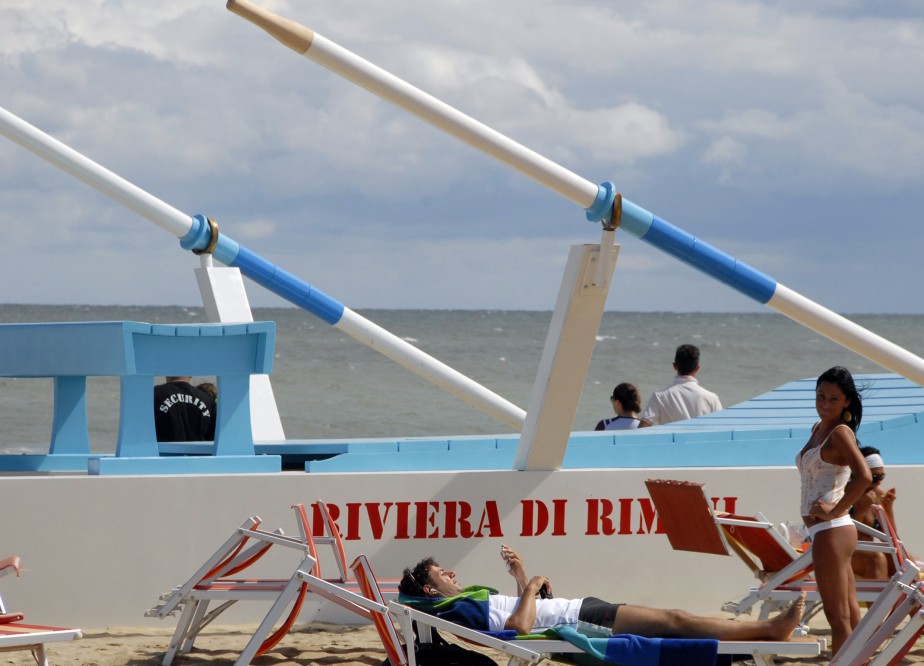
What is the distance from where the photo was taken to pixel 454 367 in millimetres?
45812

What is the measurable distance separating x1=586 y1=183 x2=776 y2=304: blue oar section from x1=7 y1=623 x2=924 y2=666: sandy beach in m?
1.92

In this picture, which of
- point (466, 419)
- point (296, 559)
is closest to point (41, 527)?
point (296, 559)

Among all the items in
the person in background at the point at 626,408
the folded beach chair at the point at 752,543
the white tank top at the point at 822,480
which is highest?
the person in background at the point at 626,408

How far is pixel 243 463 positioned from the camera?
6.61 m

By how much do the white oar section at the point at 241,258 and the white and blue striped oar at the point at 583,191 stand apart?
225cm

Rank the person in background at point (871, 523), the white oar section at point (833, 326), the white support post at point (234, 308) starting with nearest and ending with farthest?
1. the person in background at point (871, 523)
2. the white oar section at point (833, 326)
3. the white support post at point (234, 308)

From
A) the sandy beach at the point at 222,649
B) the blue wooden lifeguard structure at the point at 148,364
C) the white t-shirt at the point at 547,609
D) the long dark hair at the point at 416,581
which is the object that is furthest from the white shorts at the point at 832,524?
the blue wooden lifeguard structure at the point at 148,364

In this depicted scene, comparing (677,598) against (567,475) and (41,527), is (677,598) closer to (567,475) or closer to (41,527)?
(567,475)

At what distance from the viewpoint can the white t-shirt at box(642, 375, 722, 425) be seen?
9078 mm

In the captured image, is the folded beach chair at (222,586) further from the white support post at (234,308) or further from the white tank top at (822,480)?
the white support post at (234,308)

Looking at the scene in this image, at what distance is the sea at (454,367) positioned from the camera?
1099 inches

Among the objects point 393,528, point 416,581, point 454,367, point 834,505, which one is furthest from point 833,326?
point 454,367

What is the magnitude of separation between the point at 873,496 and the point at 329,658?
2.66 m

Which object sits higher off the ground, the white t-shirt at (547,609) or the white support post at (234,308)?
the white support post at (234,308)
